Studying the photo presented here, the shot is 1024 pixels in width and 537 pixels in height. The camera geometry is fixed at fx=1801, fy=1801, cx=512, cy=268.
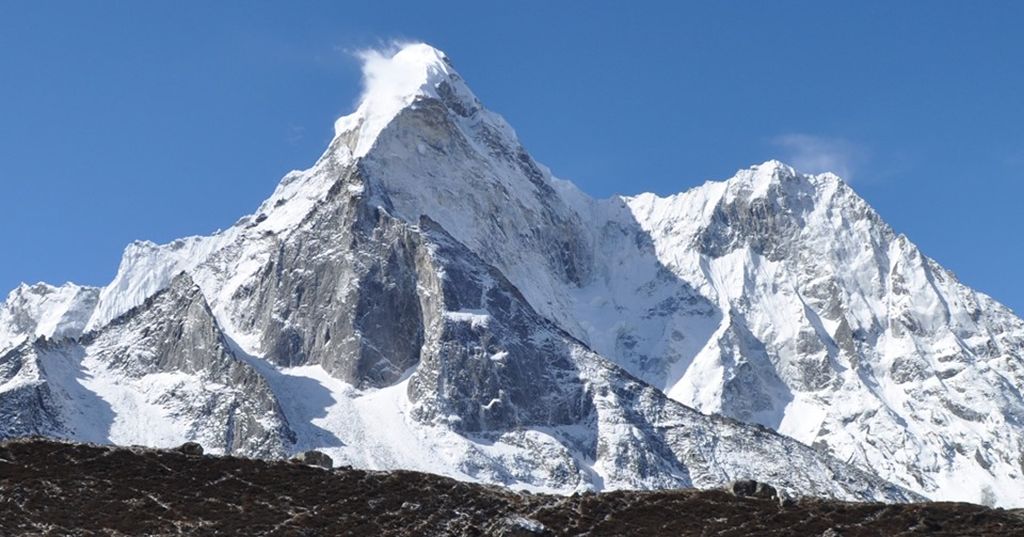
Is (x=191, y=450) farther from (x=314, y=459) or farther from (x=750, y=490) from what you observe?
(x=750, y=490)

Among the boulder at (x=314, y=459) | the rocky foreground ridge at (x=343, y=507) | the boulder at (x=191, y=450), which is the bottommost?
the rocky foreground ridge at (x=343, y=507)

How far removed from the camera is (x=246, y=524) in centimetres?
15500

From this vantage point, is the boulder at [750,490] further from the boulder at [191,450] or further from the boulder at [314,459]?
the boulder at [191,450]

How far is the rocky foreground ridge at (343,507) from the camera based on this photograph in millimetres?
153625

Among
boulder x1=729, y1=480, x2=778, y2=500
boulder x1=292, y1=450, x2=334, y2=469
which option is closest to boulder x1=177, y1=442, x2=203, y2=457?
boulder x1=292, y1=450, x2=334, y2=469

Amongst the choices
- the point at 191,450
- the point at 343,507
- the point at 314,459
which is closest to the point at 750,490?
the point at 343,507

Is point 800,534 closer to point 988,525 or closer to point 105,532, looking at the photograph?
point 988,525

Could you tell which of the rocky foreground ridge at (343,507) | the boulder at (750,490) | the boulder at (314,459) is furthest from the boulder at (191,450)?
the boulder at (750,490)

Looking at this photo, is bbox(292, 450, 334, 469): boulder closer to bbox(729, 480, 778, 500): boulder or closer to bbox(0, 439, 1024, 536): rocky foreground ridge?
bbox(0, 439, 1024, 536): rocky foreground ridge

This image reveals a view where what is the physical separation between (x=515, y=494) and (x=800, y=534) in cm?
2876

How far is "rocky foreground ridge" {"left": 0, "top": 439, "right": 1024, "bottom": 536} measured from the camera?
154 metres

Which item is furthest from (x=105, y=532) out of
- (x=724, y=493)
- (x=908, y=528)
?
(x=908, y=528)

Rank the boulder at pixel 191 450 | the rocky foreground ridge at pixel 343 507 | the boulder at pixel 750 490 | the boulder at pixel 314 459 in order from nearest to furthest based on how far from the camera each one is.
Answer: the rocky foreground ridge at pixel 343 507, the boulder at pixel 750 490, the boulder at pixel 191 450, the boulder at pixel 314 459

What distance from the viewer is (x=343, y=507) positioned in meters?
162
